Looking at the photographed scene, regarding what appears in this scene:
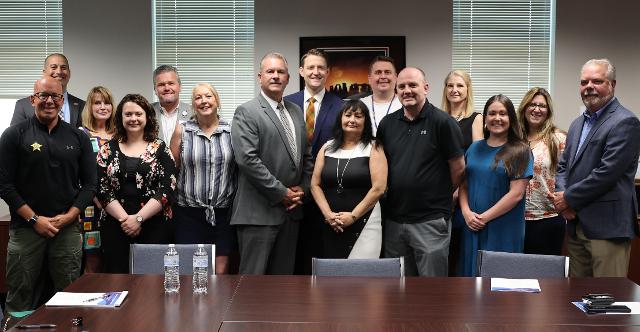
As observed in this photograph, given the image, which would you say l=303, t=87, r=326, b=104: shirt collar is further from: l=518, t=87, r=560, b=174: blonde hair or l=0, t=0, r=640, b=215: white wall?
l=0, t=0, r=640, b=215: white wall

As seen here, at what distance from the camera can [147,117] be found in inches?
193

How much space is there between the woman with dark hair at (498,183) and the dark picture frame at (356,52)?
9.43ft

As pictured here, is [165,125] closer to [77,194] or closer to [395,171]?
[77,194]

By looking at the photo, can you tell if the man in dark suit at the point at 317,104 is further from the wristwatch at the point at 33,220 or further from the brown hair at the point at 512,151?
the wristwatch at the point at 33,220

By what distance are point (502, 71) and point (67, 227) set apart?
4865 millimetres

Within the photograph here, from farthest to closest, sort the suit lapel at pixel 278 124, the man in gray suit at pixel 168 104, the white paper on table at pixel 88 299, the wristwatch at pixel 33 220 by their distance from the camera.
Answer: the man in gray suit at pixel 168 104
the suit lapel at pixel 278 124
the wristwatch at pixel 33 220
the white paper on table at pixel 88 299

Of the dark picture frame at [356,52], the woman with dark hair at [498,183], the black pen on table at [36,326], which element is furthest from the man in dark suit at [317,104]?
the black pen on table at [36,326]

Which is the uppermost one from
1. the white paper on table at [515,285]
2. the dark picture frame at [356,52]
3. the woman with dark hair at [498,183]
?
the dark picture frame at [356,52]

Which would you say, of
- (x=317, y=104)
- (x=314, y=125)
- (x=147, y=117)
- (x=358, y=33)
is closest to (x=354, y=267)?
(x=314, y=125)

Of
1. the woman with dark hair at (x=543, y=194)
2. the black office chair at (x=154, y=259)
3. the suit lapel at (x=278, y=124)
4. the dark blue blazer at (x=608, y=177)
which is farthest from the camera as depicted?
the woman with dark hair at (x=543, y=194)

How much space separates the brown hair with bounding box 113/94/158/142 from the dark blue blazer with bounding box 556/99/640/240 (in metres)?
2.75

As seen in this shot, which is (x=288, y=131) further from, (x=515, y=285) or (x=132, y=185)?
(x=515, y=285)

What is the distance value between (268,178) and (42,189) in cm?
148

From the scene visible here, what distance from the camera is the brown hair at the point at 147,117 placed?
484 centimetres
